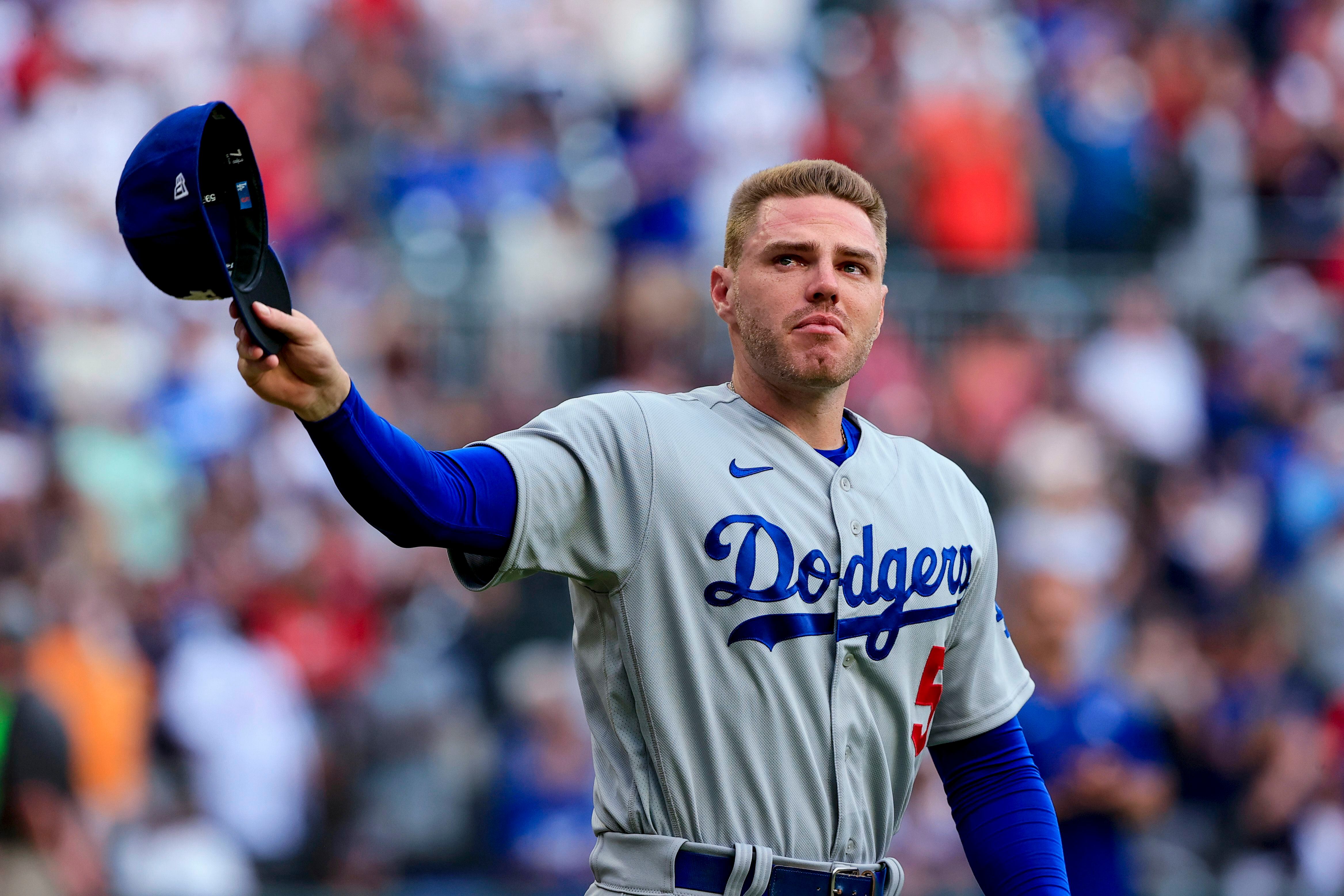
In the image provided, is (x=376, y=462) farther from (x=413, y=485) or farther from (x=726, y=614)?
(x=726, y=614)

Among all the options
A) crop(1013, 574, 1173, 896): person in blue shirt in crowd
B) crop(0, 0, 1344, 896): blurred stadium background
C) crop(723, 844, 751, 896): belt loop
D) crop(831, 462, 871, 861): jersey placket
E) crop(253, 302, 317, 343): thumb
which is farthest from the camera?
crop(0, 0, 1344, 896): blurred stadium background

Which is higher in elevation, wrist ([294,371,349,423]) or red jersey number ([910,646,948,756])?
wrist ([294,371,349,423])

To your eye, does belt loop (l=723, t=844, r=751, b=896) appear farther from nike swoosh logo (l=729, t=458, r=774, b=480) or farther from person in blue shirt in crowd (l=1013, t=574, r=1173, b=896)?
person in blue shirt in crowd (l=1013, t=574, r=1173, b=896)

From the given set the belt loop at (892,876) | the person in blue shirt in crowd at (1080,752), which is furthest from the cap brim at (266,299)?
the person in blue shirt in crowd at (1080,752)

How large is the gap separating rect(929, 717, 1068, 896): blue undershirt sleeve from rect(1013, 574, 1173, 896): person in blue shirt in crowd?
96.8 inches

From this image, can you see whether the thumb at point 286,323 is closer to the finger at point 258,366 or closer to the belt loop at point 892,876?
the finger at point 258,366

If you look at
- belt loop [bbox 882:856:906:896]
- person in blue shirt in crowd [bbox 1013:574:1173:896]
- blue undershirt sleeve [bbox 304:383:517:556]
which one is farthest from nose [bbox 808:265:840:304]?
person in blue shirt in crowd [bbox 1013:574:1173:896]

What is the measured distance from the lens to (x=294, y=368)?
266 centimetres

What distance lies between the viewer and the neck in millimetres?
3416

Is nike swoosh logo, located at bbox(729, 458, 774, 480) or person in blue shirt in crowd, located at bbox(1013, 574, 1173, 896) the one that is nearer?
nike swoosh logo, located at bbox(729, 458, 774, 480)

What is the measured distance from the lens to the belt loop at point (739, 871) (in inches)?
119

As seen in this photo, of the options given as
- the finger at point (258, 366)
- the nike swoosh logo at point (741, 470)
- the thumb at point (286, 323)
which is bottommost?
the nike swoosh logo at point (741, 470)

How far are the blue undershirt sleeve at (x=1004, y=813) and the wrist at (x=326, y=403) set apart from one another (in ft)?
5.25

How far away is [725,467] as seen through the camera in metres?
3.21
